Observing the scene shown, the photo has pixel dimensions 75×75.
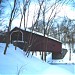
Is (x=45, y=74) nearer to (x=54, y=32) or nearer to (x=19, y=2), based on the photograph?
(x=19, y=2)

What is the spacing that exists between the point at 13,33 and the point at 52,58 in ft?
31.7

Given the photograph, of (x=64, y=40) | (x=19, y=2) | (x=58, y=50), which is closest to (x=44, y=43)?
(x=58, y=50)

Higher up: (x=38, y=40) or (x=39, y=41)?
(x=38, y=40)

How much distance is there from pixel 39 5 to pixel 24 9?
2309 mm

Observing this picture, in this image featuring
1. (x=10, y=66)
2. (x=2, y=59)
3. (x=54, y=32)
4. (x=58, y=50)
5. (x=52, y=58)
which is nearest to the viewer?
(x=10, y=66)

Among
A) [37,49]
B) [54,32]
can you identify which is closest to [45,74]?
[37,49]

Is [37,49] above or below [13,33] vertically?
below

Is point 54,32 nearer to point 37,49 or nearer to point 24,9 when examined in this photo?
point 37,49

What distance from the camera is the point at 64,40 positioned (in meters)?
59.8

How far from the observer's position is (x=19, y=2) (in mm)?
19562

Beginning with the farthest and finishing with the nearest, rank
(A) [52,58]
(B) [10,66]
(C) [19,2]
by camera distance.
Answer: (A) [52,58]
(C) [19,2]
(B) [10,66]

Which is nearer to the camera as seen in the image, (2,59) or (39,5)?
(2,59)

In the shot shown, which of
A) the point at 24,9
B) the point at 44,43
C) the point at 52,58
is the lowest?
the point at 52,58

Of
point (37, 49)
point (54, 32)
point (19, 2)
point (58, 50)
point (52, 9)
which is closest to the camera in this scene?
point (19, 2)
